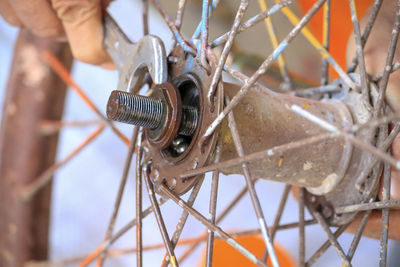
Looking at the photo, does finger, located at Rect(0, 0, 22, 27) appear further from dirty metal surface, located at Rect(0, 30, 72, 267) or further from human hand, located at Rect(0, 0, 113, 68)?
dirty metal surface, located at Rect(0, 30, 72, 267)

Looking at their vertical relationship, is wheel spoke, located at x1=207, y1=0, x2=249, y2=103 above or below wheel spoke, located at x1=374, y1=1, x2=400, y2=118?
below

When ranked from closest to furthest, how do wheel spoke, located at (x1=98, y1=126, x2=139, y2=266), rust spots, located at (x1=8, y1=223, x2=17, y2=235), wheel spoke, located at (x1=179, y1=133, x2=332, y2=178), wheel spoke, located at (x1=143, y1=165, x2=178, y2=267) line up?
wheel spoke, located at (x1=179, y1=133, x2=332, y2=178) → wheel spoke, located at (x1=143, y1=165, x2=178, y2=267) → wheel spoke, located at (x1=98, y1=126, x2=139, y2=266) → rust spots, located at (x1=8, y1=223, x2=17, y2=235)

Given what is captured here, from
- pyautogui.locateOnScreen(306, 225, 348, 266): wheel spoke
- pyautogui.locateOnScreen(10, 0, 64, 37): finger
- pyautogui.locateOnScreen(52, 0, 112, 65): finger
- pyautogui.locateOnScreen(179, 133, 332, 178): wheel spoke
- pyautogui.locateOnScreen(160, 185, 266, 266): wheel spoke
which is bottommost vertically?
pyautogui.locateOnScreen(160, 185, 266, 266): wheel spoke

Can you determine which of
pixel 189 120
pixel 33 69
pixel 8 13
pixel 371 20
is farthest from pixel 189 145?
pixel 33 69

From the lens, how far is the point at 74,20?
630mm

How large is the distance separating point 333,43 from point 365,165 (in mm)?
559

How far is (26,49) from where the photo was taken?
104 centimetres

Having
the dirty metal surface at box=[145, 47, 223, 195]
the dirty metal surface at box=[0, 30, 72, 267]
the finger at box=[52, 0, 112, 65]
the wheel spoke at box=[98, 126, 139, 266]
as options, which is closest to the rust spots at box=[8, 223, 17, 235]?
the dirty metal surface at box=[0, 30, 72, 267]

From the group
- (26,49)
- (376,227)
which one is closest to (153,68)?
(376,227)


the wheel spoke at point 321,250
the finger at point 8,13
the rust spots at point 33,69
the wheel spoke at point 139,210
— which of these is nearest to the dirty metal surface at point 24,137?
the rust spots at point 33,69

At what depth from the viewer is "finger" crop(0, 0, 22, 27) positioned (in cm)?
69

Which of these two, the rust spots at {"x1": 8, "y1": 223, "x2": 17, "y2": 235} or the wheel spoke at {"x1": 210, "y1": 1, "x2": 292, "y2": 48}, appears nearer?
the wheel spoke at {"x1": 210, "y1": 1, "x2": 292, "y2": 48}

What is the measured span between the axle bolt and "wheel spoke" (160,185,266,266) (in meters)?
0.06

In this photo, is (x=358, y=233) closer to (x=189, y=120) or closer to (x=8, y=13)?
(x=189, y=120)
